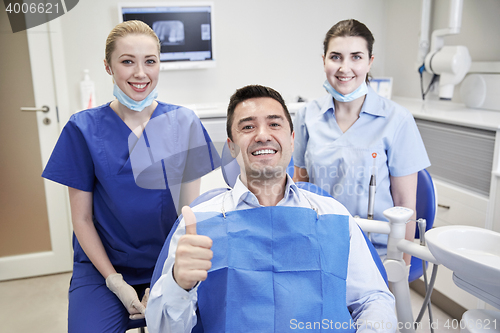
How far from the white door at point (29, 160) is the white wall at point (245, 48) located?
15cm

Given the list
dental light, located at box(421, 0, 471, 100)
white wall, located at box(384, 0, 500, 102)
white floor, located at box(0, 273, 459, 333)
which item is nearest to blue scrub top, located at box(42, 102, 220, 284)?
white floor, located at box(0, 273, 459, 333)

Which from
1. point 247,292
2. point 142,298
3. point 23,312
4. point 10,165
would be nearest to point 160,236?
point 142,298

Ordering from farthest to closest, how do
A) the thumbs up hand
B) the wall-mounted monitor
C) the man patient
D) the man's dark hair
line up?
the wall-mounted monitor < the man's dark hair < the man patient < the thumbs up hand

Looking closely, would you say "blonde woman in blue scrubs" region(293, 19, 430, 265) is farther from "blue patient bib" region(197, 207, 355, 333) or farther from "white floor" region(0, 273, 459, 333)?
"white floor" region(0, 273, 459, 333)

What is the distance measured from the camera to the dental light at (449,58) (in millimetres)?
2330

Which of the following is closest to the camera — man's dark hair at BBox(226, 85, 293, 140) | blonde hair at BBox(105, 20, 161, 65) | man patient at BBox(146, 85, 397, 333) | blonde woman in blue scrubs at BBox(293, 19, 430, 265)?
man patient at BBox(146, 85, 397, 333)

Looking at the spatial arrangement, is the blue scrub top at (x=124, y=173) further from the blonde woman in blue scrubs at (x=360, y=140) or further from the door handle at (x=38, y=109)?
the door handle at (x=38, y=109)

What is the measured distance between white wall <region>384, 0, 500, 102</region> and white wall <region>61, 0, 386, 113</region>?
221 mm

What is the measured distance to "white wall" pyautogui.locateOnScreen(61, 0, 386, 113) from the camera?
2455mm

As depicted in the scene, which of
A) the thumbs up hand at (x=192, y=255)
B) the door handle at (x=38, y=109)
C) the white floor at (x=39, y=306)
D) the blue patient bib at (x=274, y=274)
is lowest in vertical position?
the white floor at (x=39, y=306)

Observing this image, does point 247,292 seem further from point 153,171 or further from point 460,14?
point 460,14

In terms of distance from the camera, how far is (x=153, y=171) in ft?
4.52

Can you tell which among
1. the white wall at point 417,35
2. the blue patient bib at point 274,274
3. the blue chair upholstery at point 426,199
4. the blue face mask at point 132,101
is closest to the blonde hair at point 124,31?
the blue face mask at point 132,101

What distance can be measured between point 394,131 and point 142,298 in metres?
1.07
